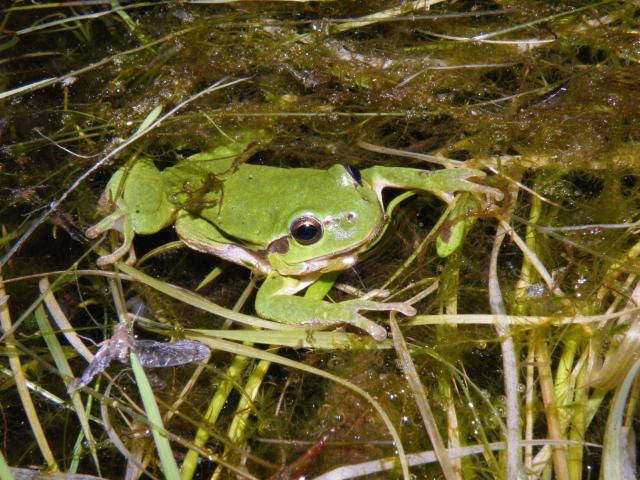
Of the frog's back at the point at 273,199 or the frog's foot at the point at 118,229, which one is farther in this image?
the frog's foot at the point at 118,229

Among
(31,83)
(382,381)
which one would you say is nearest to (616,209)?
(382,381)

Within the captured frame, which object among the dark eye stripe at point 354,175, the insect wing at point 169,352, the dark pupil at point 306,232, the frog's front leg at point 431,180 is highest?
the dark eye stripe at point 354,175

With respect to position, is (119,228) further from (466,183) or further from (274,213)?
(466,183)

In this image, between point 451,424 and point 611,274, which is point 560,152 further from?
point 451,424

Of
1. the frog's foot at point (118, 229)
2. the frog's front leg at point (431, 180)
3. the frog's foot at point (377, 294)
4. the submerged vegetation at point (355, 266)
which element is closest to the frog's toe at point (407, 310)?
the submerged vegetation at point (355, 266)

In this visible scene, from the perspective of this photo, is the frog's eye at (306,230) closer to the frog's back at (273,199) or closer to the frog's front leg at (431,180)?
the frog's back at (273,199)

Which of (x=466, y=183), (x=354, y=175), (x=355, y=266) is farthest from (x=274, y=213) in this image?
(x=466, y=183)

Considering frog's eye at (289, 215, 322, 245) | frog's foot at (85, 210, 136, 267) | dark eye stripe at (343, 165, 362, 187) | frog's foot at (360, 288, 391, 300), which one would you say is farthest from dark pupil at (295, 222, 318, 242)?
frog's foot at (85, 210, 136, 267)
